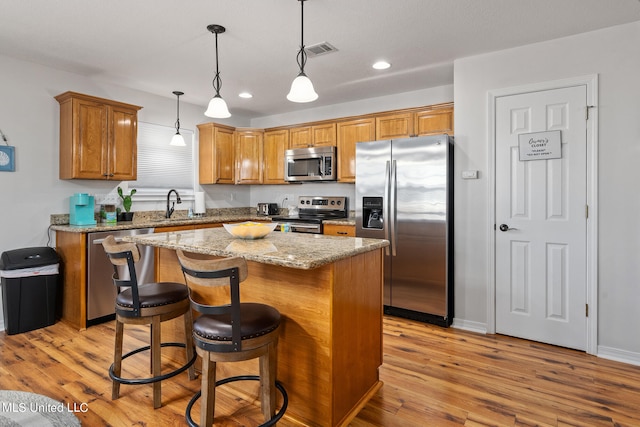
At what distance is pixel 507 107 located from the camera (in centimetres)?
318

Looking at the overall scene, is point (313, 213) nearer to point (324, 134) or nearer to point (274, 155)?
point (274, 155)

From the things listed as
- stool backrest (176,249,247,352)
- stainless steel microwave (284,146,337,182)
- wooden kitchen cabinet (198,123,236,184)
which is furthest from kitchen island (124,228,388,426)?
wooden kitchen cabinet (198,123,236,184)

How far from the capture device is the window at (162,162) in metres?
4.52

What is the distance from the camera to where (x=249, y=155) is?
5.43m

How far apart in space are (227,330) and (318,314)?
474 millimetres

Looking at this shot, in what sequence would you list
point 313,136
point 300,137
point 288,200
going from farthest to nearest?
point 288,200 < point 300,137 < point 313,136

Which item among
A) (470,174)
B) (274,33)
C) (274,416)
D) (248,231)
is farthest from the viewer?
(470,174)

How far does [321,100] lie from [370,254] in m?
3.36

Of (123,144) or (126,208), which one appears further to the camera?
(126,208)

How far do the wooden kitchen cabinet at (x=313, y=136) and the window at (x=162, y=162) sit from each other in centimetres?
146

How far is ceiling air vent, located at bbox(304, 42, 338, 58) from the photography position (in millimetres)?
3094

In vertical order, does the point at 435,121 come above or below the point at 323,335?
above

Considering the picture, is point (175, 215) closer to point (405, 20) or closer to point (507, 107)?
point (405, 20)

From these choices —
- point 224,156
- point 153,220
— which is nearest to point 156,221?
point 153,220
